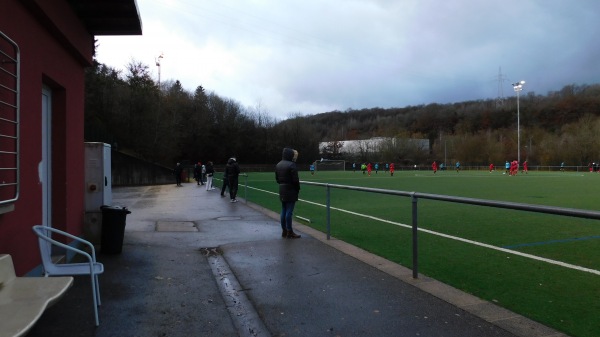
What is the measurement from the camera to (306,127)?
4109 inches

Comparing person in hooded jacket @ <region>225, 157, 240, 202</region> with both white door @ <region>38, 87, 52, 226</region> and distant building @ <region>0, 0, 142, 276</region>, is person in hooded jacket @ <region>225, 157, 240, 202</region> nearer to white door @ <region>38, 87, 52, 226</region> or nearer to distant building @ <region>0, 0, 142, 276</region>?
distant building @ <region>0, 0, 142, 276</region>

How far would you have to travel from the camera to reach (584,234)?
9461 millimetres

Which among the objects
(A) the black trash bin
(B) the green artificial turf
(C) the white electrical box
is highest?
(C) the white electrical box

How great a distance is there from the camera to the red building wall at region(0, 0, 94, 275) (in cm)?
483

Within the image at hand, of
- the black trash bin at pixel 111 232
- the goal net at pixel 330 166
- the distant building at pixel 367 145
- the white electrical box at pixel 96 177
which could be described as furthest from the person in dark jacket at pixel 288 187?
the distant building at pixel 367 145

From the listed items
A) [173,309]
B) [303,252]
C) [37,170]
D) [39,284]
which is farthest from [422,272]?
[37,170]

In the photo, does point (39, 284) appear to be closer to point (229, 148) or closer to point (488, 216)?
point (488, 216)

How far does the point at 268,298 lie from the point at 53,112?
429cm

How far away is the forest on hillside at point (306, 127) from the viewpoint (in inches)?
1716

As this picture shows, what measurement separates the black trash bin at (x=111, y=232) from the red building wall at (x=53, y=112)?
0.47 m

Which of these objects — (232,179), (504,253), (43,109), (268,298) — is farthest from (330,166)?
(268,298)

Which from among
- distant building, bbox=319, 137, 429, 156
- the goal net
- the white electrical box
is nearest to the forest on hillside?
distant building, bbox=319, 137, 429, 156

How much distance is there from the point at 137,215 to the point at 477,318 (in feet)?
35.5

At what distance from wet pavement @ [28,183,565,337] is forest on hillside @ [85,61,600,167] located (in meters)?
26.2
